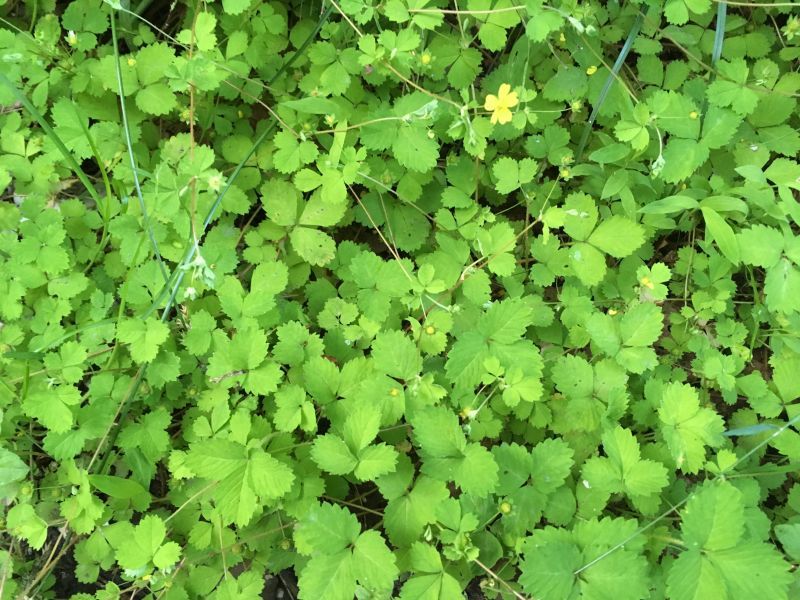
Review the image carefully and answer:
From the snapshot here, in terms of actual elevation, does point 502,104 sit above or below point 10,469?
above

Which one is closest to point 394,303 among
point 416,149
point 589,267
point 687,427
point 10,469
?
point 416,149

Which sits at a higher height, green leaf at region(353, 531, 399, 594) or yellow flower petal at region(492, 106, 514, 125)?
yellow flower petal at region(492, 106, 514, 125)

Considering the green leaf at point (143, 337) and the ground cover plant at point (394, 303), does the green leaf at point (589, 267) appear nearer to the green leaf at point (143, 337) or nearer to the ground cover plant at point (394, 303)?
the ground cover plant at point (394, 303)

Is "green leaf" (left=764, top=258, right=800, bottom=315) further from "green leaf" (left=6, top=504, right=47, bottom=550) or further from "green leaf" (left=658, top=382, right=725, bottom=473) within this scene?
"green leaf" (left=6, top=504, right=47, bottom=550)

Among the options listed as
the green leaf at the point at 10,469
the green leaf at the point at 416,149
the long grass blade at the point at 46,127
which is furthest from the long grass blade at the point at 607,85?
the green leaf at the point at 10,469

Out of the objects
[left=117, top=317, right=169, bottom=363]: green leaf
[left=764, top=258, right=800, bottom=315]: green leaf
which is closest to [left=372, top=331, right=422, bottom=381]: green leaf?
[left=117, top=317, right=169, bottom=363]: green leaf

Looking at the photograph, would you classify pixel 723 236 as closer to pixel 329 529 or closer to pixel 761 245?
pixel 761 245

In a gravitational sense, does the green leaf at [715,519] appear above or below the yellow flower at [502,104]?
below

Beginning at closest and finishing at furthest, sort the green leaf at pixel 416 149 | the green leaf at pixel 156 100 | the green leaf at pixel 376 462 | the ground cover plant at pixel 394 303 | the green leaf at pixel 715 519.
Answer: the green leaf at pixel 715 519 < the green leaf at pixel 376 462 < the ground cover plant at pixel 394 303 < the green leaf at pixel 416 149 < the green leaf at pixel 156 100

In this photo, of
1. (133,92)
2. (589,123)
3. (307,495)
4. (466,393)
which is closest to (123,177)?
(133,92)
